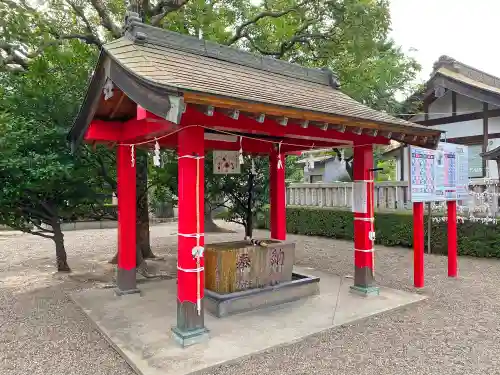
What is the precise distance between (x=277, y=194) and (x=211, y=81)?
3873mm

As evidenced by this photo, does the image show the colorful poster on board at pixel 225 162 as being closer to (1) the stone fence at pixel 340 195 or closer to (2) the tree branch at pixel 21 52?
(2) the tree branch at pixel 21 52

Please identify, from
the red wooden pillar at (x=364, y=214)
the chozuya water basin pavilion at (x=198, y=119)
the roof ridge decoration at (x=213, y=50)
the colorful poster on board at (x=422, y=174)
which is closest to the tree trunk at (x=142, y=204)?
the chozuya water basin pavilion at (x=198, y=119)

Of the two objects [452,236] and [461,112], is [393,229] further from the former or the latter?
[461,112]

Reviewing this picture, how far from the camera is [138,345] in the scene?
4.39 meters

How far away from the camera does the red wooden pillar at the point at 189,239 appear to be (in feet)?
14.5

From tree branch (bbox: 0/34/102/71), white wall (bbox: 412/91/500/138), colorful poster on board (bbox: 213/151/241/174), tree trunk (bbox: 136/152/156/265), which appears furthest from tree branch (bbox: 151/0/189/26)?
white wall (bbox: 412/91/500/138)

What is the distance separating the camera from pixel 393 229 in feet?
38.1

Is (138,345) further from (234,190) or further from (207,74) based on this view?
(234,190)

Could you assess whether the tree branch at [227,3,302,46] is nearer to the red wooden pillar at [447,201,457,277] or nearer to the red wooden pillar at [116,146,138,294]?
the red wooden pillar at [116,146,138,294]

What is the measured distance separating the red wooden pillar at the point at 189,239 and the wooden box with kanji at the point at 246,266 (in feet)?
3.46

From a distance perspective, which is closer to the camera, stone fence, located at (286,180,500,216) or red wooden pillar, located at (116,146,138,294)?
red wooden pillar, located at (116,146,138,294)

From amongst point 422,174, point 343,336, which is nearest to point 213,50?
point 422,174

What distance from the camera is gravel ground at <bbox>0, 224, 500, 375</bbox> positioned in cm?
398

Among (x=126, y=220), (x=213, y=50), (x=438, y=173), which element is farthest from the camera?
(x=438, y=173)
